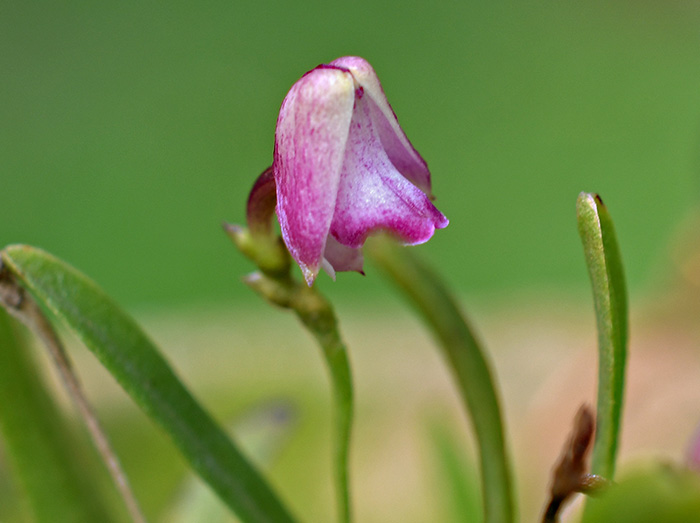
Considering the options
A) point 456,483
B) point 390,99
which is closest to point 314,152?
point 456,483

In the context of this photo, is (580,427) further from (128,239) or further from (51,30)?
(51,30)

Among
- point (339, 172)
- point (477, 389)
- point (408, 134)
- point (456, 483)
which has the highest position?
point (408, 134)

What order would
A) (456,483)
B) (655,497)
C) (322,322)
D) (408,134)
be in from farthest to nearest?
1. (408,134)
2. (456,483)
3. (322,322)
4. (655,497)

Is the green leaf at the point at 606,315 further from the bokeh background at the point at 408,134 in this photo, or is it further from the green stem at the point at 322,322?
the bokeh background at the point at 408,134

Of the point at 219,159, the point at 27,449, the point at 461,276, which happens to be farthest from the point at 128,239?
the point at 27,449

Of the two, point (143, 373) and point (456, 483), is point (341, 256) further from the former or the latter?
point (456, 483)

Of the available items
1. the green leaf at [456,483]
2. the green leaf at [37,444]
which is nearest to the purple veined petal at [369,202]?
the green leaf at [37,444]

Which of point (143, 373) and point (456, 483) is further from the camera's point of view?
point (456, 483)
